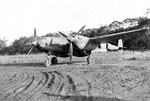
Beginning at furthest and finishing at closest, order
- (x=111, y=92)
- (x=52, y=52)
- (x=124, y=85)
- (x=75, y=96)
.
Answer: (x=52, y=52) → (x=124, y=85) → (x=111, y=92) → (x=75, y=96)

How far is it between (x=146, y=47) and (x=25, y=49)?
47.5 m

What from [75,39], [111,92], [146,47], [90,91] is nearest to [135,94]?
[111,92]

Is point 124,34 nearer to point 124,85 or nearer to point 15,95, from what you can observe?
point 124,85

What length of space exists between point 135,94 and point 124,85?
6.15ft

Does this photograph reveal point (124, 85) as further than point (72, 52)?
No

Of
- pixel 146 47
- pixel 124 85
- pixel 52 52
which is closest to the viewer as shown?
pixel 124 85

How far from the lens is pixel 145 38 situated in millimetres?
53000

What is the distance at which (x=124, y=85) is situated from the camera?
1059 centimetres

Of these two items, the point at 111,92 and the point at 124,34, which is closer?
the point at 111,92

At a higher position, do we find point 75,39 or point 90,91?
point 75,39

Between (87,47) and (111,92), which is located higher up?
(87,47)

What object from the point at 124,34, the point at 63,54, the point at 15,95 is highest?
the point at 124,34

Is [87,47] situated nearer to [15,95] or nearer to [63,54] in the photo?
[63,54]

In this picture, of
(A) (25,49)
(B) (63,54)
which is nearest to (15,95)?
(B) (63,54)
